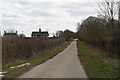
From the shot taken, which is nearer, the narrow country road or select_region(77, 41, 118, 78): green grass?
select_region(77, 41, 118, 78): green grass

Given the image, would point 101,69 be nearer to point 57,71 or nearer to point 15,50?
point 57,71

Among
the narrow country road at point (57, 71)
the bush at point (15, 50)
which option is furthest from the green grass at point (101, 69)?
the bush at point (15, 50)

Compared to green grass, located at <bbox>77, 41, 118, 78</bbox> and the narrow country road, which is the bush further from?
green grass, located at <bbox>77, 41, 118, 78</bbox>

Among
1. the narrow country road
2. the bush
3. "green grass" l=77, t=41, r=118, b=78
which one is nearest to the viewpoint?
"green grass" l=77, t=41, r=118, b=78

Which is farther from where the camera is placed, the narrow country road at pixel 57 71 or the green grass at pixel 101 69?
the narrow country road at pixel 57 71

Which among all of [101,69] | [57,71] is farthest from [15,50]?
[101,69]

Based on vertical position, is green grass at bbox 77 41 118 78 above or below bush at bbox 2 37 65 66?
below

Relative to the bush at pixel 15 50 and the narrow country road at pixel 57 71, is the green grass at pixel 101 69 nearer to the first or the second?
the narrow country road at pixel 57 71

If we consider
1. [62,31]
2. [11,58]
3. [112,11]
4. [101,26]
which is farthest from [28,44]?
[62,31]

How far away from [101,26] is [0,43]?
30413mm

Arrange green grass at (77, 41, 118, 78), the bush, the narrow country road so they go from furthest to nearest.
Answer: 1. the bush
2. the narrow country road
3. green grass at (77, 41, 118, 78)

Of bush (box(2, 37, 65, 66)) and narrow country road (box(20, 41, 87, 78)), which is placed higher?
bush (box(2, 37, 65, 66))

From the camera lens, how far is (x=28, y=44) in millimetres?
38781

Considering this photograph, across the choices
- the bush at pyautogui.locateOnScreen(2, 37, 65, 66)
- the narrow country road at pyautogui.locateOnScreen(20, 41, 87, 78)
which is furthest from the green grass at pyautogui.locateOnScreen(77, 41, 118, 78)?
the bush at pyautogui.locateOnScreen(2, 37, 65, 66)
